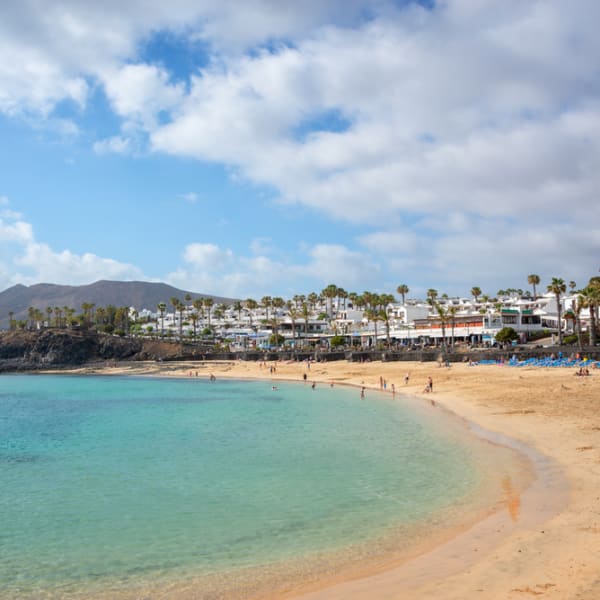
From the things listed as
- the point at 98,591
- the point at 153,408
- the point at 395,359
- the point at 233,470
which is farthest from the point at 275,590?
the point at 395,359

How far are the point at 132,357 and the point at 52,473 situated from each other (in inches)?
3650

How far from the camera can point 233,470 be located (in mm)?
17750

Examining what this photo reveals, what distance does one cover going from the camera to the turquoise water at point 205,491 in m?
10.5

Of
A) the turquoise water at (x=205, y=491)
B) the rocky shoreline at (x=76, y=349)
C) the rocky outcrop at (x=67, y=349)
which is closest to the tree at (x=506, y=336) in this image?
the turquoise water at (x=205, y=491)

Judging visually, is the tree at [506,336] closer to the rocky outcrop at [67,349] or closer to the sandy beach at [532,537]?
the sandy beach at [532,537]

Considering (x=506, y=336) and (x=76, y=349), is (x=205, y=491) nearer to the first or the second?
(x=506, y=336)

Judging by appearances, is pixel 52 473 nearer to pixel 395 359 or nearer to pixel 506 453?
→ pixel 506 453

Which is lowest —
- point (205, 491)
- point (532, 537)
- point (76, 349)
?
point (205, 491)

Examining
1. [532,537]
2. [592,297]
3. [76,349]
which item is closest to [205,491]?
[532,537]

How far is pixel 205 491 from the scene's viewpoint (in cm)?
1527

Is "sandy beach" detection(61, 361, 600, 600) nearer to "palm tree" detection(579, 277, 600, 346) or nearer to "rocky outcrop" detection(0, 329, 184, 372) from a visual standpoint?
"palm tree" detection(579, 277, 600, 346)

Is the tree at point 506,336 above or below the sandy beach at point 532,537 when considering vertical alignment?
above

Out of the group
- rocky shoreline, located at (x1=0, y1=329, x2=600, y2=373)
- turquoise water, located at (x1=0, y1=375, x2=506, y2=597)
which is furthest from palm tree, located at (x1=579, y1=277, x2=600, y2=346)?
rocky shoreline, located at (x1=0, y1=329, x2=600, y2=373)

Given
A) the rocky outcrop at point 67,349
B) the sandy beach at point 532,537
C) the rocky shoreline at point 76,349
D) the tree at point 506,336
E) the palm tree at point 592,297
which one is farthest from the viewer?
the rocky outcrop at point 67,349
